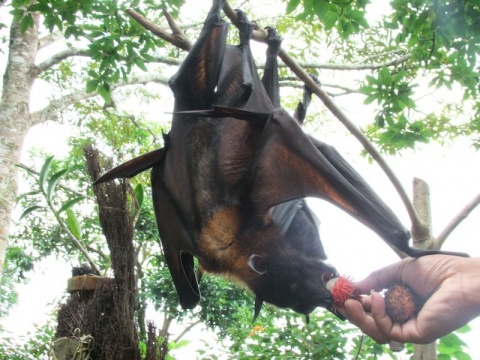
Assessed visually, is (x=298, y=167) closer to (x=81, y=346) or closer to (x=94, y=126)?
(x=81, y=346)

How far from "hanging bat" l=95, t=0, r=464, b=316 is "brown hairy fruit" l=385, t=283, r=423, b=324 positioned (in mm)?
Result: 867

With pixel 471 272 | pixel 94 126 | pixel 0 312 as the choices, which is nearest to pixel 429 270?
pixel 471 272

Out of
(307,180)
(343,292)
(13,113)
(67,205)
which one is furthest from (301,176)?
(13,113)

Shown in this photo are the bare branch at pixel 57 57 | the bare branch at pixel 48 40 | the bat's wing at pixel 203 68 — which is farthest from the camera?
the bare branch at pixel 48 40

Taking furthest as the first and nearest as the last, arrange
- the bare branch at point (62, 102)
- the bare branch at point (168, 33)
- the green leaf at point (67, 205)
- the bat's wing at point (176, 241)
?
the bare branch at point (62, 102) → the green leaf at point (67, 205) → the bat's wing at point (176, 241) → the bare branch at point (168, 33)

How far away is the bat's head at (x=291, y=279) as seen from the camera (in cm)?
267

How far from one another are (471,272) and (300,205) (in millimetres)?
1749

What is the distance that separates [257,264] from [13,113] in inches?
220

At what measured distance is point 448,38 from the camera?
2.69 m

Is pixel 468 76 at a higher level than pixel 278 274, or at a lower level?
higher

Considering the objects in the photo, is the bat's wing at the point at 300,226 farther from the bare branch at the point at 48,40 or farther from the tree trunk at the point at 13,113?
the bare branch at the point at 48,40

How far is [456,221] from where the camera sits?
9.61 feet

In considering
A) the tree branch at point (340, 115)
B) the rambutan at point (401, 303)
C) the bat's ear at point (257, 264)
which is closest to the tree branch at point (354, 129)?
the tree branch at point (340, 115)

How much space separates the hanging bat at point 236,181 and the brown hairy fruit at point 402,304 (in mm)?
867
